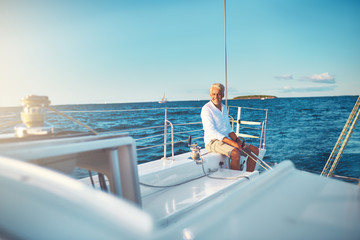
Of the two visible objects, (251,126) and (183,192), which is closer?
(183,192)

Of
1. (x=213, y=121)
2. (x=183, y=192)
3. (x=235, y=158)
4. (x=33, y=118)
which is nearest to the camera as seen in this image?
(x=33, y=118)

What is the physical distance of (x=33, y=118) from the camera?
80cm

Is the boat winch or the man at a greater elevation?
the boat winch

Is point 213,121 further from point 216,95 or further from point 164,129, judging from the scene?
point 164,129

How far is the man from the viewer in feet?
8.05

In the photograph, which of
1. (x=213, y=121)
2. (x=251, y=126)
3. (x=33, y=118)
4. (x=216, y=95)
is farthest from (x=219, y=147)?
(x=251, y=126)

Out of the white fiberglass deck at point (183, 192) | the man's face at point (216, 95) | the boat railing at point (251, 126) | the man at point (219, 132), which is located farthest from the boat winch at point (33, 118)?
the boat railing at point (251, 126)

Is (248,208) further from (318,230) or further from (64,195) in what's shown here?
(64,195)

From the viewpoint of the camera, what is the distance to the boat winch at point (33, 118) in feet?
2.48

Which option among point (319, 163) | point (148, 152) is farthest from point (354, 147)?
point (148, 152)

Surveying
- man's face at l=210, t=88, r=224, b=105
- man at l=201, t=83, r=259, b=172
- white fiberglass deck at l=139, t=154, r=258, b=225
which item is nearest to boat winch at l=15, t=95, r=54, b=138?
white fiberglass deck at l=139, t=154, r=258, b=225

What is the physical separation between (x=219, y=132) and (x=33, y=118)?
6.72ft

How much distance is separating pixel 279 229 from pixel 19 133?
0.84m

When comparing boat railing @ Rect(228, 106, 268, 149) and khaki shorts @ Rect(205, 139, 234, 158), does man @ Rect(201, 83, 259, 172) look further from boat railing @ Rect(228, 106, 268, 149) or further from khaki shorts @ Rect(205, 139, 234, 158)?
boat railing @ Rect(228, 106, 268, 149)
